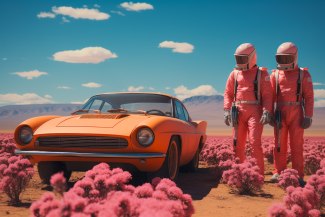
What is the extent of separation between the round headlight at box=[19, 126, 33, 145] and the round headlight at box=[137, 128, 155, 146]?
1.75 meters

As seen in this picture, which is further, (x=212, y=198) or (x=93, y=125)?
(x=212, y=198)

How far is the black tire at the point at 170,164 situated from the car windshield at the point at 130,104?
2.39 ft

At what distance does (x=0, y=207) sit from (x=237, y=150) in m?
4.90

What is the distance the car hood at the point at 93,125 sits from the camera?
17.4 ft

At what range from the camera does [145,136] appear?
5.32 metres

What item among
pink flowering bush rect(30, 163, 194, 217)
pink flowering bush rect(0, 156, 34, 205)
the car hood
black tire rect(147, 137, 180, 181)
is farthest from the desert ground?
pink flowering bush rect(30, 163, 194, 217)

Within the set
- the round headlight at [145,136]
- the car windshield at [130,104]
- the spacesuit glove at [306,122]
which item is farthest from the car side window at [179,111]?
the spacesuit glove at [306,122]

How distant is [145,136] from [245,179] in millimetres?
2036

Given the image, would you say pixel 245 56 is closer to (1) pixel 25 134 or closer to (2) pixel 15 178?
(1) pixel 25 134

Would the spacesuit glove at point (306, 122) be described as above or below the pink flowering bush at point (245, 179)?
above

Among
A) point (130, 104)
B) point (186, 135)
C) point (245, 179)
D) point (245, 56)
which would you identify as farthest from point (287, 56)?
point (130, 104)

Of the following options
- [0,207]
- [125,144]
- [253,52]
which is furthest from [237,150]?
[0,207]

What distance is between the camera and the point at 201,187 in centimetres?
684

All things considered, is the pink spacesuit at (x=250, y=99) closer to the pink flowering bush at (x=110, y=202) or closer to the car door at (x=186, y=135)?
the car door at (x=186, y=135)
